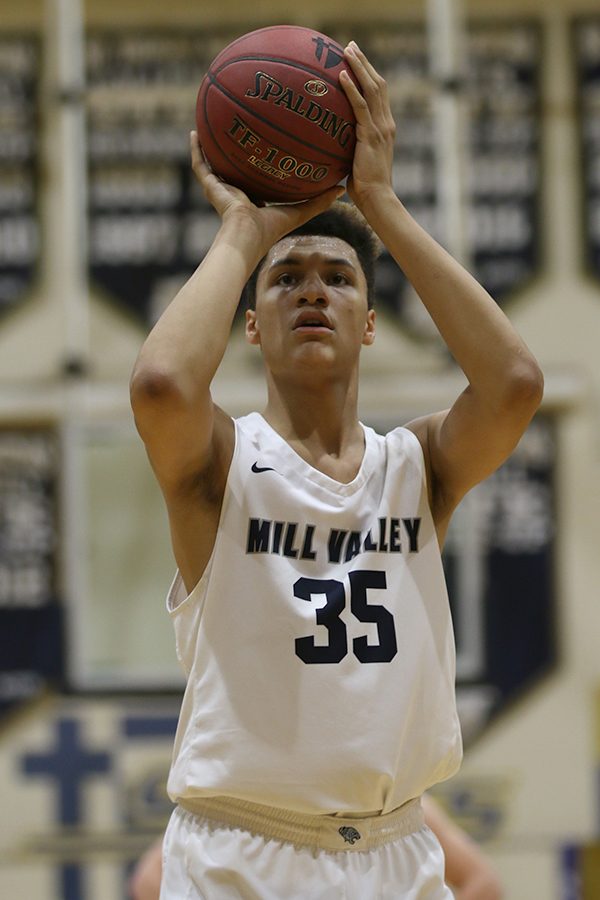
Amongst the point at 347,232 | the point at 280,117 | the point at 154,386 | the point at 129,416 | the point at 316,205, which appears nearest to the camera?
the point at 154,386

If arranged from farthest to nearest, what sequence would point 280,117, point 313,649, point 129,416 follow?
point 129,416 → point 280,117 → point 313,649

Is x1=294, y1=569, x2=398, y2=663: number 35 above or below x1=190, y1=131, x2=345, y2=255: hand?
below

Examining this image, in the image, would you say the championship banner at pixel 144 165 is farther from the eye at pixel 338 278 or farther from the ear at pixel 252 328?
the eye at pixel 338 278

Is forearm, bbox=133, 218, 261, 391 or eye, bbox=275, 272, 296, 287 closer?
forearm, bbox=133, 218, 261, 391

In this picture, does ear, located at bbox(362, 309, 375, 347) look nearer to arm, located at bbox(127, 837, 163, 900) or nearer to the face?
the face

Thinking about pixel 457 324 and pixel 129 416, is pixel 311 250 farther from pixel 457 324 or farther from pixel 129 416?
pixel 129 416

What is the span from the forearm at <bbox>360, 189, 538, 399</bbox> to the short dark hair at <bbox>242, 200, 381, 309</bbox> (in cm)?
24

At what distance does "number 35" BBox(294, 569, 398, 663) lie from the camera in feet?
8.48

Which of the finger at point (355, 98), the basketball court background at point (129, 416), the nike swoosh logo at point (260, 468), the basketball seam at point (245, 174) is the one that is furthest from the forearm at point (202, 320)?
the basketball court background at point (129, 416)

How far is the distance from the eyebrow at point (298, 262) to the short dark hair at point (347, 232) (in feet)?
0.28

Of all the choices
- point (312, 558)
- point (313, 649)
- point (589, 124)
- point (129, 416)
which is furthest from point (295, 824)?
point (589, 124)

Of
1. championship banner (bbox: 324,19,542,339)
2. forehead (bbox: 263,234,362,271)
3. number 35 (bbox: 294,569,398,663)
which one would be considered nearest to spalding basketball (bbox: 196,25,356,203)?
forehead (bbox: 263,234,362,271)

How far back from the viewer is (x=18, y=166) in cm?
672

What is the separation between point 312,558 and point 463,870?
7.23ft
